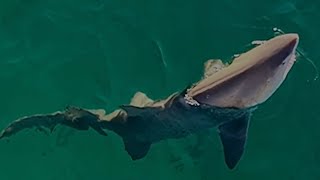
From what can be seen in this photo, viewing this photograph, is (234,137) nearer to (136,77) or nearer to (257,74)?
(257,74)

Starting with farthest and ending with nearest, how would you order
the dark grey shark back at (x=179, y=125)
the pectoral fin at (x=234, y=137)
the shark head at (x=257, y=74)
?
the pectoral fin at (x=234, y=137)
the dark grey shark back at (x=179, y=125)
the shark head at (x=257, y=74)

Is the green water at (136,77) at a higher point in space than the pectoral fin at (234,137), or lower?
higher

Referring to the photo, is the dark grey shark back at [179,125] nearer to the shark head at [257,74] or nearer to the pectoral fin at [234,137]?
the pectoral fin at [234,137]

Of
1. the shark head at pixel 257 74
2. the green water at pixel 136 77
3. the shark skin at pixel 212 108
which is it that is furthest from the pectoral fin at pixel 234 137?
the green water at pixel 136 77

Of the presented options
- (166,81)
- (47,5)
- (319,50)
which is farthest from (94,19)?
(319,50)

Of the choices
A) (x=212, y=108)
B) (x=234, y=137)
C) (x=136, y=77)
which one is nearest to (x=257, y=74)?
(x=212, y=108)

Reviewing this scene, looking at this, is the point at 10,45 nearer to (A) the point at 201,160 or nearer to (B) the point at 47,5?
(B) the point at 47,5

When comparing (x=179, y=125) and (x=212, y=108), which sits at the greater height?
(x=179, y=125)
